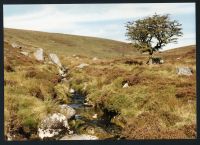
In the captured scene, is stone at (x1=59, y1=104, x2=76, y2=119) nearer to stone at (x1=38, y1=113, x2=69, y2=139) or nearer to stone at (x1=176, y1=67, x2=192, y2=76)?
stone at (x1=38, y1=113, x2=69, y2=139)

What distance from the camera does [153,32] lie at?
162 feet

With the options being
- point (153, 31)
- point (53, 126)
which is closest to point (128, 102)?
point (53, 126)

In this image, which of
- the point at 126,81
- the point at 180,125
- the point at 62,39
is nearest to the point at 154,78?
the point at 126,81

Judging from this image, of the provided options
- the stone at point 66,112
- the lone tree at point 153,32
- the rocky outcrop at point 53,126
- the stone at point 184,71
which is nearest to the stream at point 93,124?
the stone at point 66,112

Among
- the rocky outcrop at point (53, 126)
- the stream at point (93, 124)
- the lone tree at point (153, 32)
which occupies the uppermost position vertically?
the lone tree at point (153, 32)

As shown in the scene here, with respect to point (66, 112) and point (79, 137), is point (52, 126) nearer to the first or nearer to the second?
point (79, 137)

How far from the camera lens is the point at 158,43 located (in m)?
49.0

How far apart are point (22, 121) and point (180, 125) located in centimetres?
628

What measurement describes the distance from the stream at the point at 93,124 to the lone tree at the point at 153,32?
2480 centimetres

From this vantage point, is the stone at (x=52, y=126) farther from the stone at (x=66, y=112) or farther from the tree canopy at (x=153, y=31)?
the tree canopy at (x=153, y=31)

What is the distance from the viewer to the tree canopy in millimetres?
47750

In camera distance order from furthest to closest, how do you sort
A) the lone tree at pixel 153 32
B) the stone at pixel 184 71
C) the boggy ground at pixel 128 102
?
the lone tree at pixel 153 32 → the stone at pixel 184 71 → the boggy ground at pixel 128 102

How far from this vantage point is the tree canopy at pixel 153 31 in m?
47.8

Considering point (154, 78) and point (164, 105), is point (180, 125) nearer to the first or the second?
point (164, 105)
